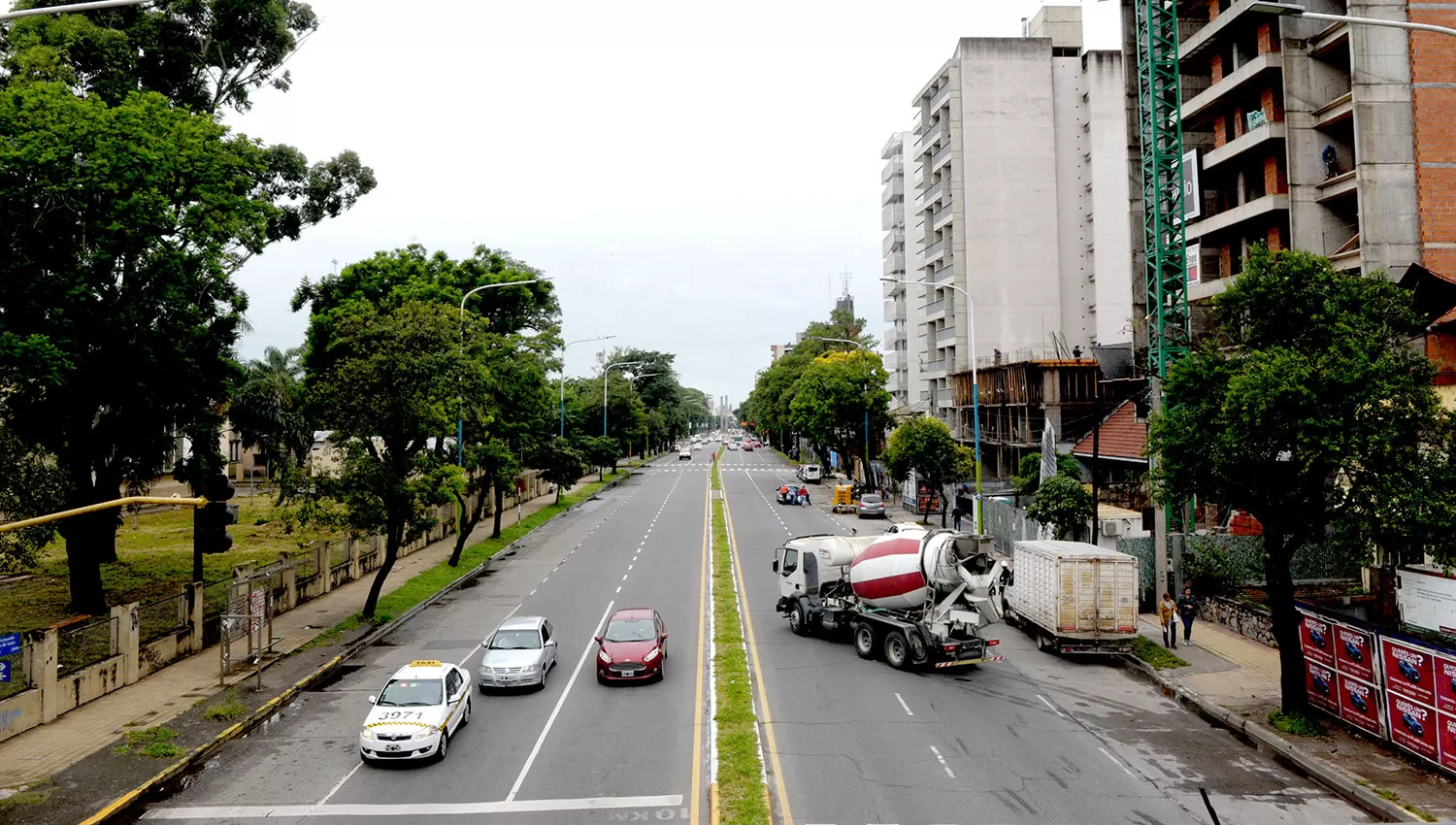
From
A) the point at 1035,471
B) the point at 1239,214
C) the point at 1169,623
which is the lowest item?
the point at 1169,623

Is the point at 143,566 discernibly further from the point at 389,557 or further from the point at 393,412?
the point at 393,412

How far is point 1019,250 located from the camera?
6481cm

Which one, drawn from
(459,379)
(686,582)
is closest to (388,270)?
(459,379)

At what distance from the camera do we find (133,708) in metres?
19.4

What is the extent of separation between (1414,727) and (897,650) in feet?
33.0

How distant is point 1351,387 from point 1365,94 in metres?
19.3

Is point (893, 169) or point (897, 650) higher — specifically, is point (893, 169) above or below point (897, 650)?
above

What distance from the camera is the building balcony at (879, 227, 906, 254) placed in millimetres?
89625

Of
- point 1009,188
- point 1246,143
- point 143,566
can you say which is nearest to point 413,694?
point 143,566

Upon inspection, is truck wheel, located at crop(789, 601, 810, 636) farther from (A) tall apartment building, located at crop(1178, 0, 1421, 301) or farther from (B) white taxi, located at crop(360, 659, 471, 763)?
(A) tall apartment building, located at crop(1178, 0, 1421, 301)

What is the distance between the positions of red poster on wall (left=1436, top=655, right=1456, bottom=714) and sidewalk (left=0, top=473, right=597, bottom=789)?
2320 cm

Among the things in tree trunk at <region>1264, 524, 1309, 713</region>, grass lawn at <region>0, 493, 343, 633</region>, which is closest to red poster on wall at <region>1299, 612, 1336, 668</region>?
→ tree trunk at <region>1264, 524, 1309, 713</region>

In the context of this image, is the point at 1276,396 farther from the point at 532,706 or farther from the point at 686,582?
the point at 686,582

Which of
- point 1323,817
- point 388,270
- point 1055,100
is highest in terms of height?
point 1055,100
